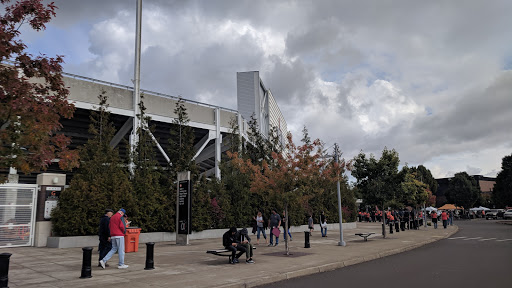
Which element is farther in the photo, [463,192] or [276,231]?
[463,192]

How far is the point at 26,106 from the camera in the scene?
5.68 m

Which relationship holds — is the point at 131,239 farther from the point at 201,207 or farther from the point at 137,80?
the point at 137,80

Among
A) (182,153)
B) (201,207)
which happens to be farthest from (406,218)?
(182,153)

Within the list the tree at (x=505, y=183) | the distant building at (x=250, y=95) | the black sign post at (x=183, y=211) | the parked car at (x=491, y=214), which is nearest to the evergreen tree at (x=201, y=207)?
the black sign post at (x=183, y=211)

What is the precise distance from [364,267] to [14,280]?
9336 mm

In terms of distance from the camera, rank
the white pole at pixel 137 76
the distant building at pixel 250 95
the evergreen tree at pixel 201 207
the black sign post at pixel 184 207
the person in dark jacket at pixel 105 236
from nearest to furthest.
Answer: the person in dark jacket at pixel 105 236 < the black sign post at pixel 184 207 < the evergreen tree at pixel 201 207 < the white pole at pixel 137 76 < the distant building at pixel 250 95

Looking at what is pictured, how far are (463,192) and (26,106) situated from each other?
279ft

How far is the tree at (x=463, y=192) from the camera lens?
2940 inches

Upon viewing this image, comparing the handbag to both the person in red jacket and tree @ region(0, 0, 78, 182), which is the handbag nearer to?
the person in red jacket

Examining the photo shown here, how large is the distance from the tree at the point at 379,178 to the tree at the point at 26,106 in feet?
57.5

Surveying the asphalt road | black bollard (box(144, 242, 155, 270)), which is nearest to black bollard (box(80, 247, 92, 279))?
black bollard (box(144, 242, 155, 270))

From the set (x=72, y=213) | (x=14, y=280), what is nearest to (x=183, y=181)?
(x=72, y=213)

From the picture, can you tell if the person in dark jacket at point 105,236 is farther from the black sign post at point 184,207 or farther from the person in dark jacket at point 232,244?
the black sign post at point 184,207

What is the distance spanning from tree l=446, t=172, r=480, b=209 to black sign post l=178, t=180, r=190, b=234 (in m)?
74.9
